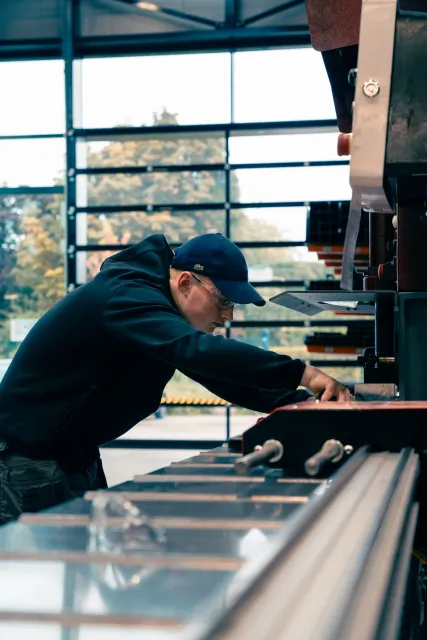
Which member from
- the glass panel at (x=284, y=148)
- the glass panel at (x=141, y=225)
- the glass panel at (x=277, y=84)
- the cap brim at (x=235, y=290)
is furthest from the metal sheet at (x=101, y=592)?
the glass panel at (x=277, y=84)

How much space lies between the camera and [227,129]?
8734 millimetres

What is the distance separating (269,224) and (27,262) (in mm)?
2504

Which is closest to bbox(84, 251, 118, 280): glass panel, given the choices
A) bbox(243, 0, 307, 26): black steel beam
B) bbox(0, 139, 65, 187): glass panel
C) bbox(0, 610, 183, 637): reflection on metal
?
bbox(0, 139, 65, 187): glass panel

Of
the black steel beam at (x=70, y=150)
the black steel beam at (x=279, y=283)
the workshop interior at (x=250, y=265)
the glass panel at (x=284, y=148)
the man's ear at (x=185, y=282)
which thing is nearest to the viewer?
the workshop interior at (x=250, y=265)

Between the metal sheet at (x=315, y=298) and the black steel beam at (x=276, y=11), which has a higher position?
the black steel beam at (x=276, y=11)

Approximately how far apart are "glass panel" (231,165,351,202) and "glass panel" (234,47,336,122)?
54cm

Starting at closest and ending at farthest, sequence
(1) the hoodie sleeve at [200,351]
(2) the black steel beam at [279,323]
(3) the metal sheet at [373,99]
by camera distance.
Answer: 1. (3) the metal sheet at [373,99]
2. (1) the hoodie sleeve at [200,351]
3. (2) the black steel beam at [279,323]

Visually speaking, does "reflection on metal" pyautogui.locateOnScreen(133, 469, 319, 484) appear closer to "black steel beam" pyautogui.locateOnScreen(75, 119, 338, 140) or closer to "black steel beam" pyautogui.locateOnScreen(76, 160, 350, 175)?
"black steel beam" pyautogui.locateOnScreen(76, 160, 350, 175)

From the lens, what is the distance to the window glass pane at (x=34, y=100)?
9.11m

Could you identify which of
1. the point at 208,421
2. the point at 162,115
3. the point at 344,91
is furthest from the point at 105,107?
the point at 344,91

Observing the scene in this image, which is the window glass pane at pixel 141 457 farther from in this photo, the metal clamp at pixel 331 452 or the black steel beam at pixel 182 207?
the metal clamp at pixel 331 452

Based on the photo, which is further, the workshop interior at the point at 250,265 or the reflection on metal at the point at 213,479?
the reflection on metal at the point at 213,479

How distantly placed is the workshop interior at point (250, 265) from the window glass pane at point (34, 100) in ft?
0.07

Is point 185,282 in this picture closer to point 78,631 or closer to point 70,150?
point 78,631
